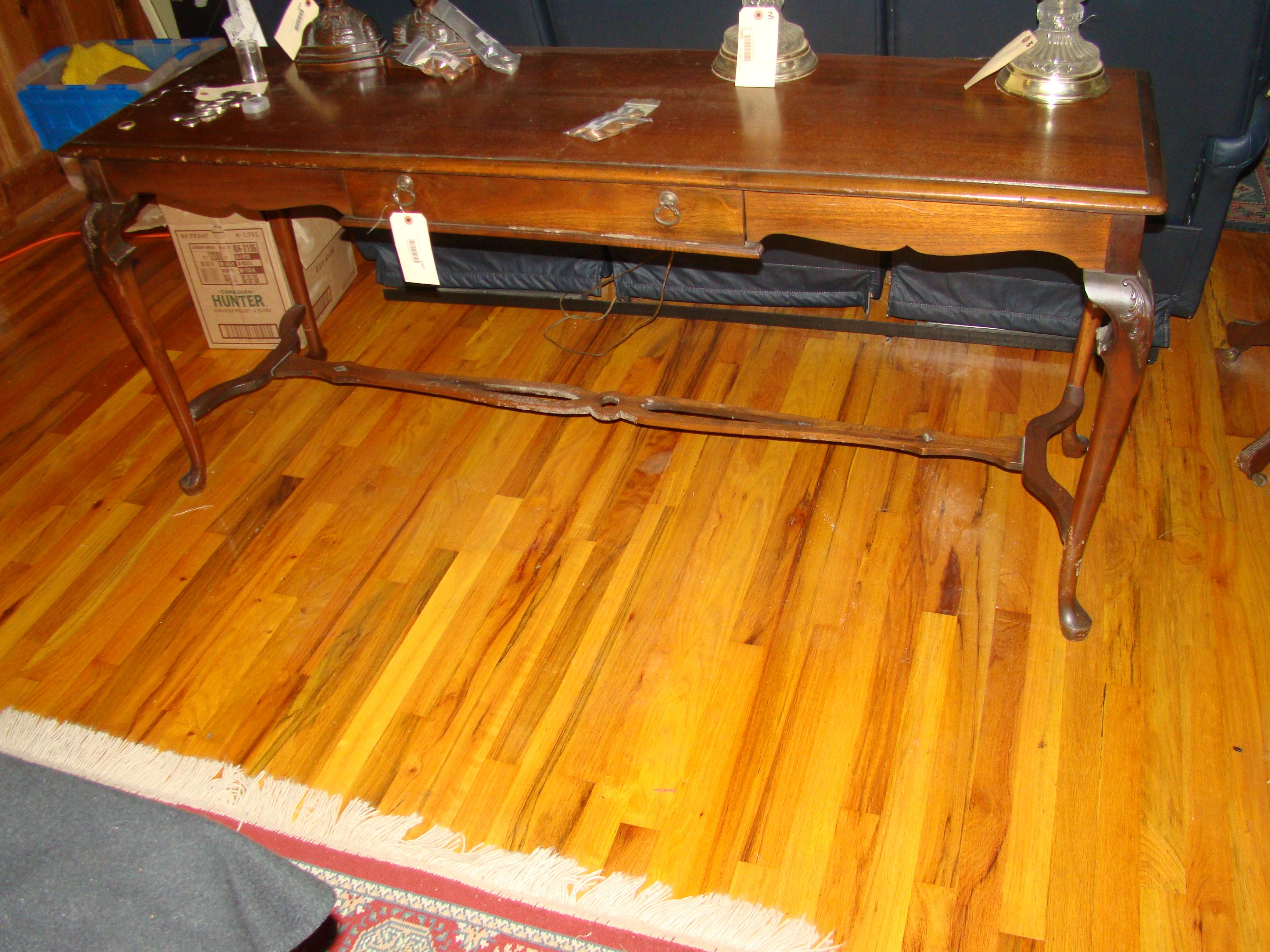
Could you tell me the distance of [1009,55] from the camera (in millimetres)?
1530

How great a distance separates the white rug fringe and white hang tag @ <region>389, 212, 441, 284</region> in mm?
855

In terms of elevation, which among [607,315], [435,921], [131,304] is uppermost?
[131,304]

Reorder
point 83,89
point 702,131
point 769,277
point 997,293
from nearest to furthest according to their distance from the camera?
1. point 702,131
2. point 997,293
3. point 769,277
4. point 83,89

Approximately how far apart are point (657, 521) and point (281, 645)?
29.2 inches

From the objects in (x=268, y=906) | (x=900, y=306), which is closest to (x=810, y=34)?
(x=900, y=306)

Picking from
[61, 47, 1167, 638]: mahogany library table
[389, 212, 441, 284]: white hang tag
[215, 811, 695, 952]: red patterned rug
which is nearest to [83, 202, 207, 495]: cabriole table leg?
[61, 47, 1167, 638]: mahogany library table

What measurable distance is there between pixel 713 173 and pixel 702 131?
0.15 metres

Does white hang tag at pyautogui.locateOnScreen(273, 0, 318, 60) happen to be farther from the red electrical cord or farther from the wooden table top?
the red electrical cord

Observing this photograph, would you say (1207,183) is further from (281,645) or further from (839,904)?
(281,645)

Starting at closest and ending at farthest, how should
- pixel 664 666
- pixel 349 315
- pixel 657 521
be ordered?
pixel 664 666 → pixel 657 521 → pixel 349 315

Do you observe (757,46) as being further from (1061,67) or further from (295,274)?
(295,274)

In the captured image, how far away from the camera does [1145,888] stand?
139 cm

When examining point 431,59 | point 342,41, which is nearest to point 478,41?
Answer: point 431,59

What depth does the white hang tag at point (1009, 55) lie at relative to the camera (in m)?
1.51
